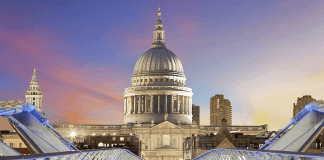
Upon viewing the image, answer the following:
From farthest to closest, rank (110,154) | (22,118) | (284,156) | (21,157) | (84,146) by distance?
(84,146)
(110,154)
(22,118)
(284,156)
(21,157)

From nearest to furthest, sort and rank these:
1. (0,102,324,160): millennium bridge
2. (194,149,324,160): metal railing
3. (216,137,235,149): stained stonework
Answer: (194,149,324,160): metal railing < (0,102,324,160): millennium bridge < (216,137,235,149): stained stonework

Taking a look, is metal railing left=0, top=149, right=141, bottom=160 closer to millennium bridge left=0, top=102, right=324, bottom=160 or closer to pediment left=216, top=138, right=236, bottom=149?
millennium bridge left=0, top=102, right=324, bottom=160

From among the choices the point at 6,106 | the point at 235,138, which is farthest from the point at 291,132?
the point at 235,138

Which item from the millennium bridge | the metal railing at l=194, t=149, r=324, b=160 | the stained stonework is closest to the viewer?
the metal railing at l=194, t=149, r=324, b=160

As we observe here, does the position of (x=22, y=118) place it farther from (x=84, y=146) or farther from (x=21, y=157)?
(x=84, y=146)

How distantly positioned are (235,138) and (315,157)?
12817 centimetres

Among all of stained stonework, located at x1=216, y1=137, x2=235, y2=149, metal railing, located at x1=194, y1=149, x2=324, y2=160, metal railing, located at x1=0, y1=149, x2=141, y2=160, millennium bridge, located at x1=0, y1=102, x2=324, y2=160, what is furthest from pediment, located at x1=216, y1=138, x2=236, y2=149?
metal railing, located at x1=194, y1=149, x2=324, y2=160

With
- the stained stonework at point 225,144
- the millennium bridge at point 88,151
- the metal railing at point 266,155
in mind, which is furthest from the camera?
the stained stonework at point 225,144

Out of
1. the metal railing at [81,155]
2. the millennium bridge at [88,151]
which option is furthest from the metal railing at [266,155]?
the metal railing at [81,155]

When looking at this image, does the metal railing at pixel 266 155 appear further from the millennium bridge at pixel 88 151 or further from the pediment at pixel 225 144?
the pediment at pixel 225 144

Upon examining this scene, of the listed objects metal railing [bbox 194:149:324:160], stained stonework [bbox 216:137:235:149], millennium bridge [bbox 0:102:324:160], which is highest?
stained stonework [bbox 216:137:235:149]

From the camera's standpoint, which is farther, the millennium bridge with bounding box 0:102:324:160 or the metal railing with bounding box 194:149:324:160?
the millennium bridge with bounding box 0:102:324:160

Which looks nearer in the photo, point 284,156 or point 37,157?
point 37,157

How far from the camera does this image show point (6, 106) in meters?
37.4
